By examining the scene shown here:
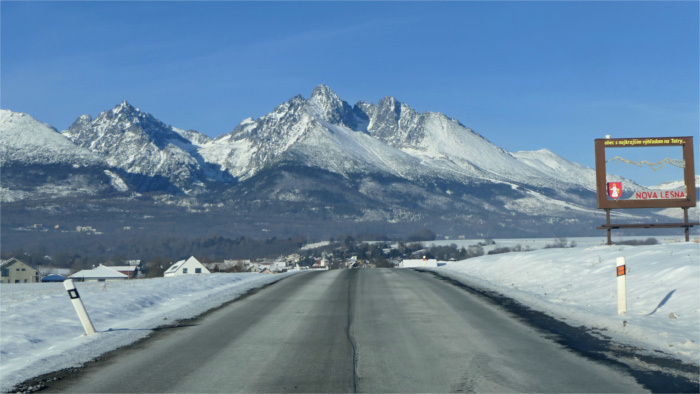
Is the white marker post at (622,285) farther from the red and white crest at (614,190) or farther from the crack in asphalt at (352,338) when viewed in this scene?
the red and white crest at (614,190)

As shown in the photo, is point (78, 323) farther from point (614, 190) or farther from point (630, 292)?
point (614, 190)

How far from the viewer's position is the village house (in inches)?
2857

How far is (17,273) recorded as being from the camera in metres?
73.9

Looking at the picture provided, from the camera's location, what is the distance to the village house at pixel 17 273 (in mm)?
72562

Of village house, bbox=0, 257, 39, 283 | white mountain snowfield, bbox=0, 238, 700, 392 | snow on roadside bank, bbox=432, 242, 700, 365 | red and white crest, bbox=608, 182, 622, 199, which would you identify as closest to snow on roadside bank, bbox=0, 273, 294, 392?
white mountain snowfield, bbox=0, 238, 700, 392

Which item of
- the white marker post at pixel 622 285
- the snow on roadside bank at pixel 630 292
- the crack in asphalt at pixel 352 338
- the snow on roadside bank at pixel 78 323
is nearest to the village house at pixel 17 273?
the snow on roadside bank at pixel 78 323

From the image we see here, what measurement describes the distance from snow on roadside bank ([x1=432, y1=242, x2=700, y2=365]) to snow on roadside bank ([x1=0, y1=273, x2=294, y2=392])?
28.8 ft

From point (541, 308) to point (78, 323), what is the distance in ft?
34.7

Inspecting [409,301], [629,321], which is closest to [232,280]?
[409,301]

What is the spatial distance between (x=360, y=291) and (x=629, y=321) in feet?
33.9

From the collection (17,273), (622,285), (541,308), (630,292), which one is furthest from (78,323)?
(17,273)

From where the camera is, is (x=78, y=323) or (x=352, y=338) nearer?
(x=352, y=338)

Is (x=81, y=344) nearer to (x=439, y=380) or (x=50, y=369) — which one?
(x=50, y=369)

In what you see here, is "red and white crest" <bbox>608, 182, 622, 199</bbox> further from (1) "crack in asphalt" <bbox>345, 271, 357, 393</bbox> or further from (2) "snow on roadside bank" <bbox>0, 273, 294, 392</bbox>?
(2) "snow on roadside bank" <bbox>0, 273, 294, 392</bbox>
